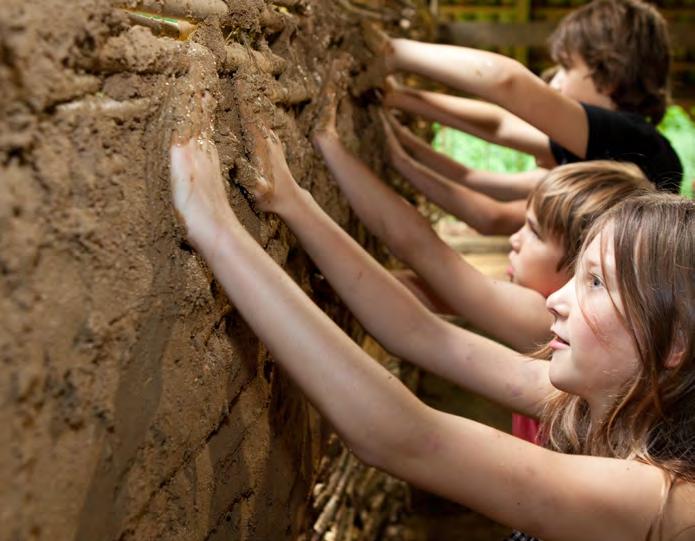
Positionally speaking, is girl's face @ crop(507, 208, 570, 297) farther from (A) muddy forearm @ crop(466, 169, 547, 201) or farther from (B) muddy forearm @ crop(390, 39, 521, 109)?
(A) muddy forearm @ crop(466, 169, 547, 201)

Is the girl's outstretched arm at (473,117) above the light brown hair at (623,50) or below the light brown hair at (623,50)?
below

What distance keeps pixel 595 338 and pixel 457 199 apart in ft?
4.39

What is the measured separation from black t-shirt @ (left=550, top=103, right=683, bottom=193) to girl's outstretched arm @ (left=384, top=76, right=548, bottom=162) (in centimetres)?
10

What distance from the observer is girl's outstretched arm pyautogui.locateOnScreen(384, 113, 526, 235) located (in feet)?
8.87

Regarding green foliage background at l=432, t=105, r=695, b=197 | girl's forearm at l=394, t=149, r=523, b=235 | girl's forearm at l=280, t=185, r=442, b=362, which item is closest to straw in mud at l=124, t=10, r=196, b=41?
girl's forearm at l=280, t=185, r=442, b=362

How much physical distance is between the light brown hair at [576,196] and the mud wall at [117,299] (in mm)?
795

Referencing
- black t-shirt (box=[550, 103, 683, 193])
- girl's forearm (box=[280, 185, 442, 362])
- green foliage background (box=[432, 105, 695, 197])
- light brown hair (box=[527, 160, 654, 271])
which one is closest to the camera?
girl's forearm (box=[280, 185, 442, 362])

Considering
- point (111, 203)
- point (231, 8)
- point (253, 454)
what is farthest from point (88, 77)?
point (253, 454)

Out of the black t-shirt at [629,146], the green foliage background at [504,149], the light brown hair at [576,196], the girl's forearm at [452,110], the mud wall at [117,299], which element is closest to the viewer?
the mud wall at [117,299]

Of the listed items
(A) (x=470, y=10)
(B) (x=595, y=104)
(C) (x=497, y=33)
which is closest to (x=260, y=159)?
(B) (x=595, y=104)

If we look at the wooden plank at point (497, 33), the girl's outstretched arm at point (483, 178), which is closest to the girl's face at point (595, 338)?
the girl's outstretched arm at point (483, 178)

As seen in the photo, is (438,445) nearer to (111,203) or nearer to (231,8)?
(111,203)

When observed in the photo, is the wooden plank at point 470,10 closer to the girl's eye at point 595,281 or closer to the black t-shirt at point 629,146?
the black t-shirt at point 629,146

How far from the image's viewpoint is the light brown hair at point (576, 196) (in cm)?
→ 204
